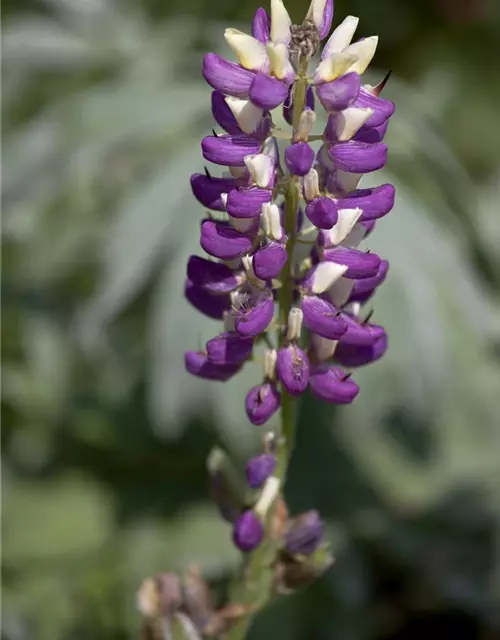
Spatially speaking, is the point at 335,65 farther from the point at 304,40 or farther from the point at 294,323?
the point at 294,323

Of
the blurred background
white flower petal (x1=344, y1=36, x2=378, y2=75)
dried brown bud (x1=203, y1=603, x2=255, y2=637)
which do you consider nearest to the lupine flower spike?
white flower petal (x1=344, y1=36, x2=378, y2=75)

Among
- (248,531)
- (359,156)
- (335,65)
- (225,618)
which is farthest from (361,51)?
(225,618)

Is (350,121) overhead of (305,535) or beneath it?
overhead


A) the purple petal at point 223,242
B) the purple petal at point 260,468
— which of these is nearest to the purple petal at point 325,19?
the purple petal at point 223,242

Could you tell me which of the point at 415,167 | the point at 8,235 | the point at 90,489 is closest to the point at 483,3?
the point at 415,167

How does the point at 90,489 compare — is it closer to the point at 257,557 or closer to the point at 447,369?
the point at 447,369

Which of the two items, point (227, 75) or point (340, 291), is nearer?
point (227, 75)

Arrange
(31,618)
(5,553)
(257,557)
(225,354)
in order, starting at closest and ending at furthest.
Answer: (225,354), (257,557), (31,618), (5,553)
